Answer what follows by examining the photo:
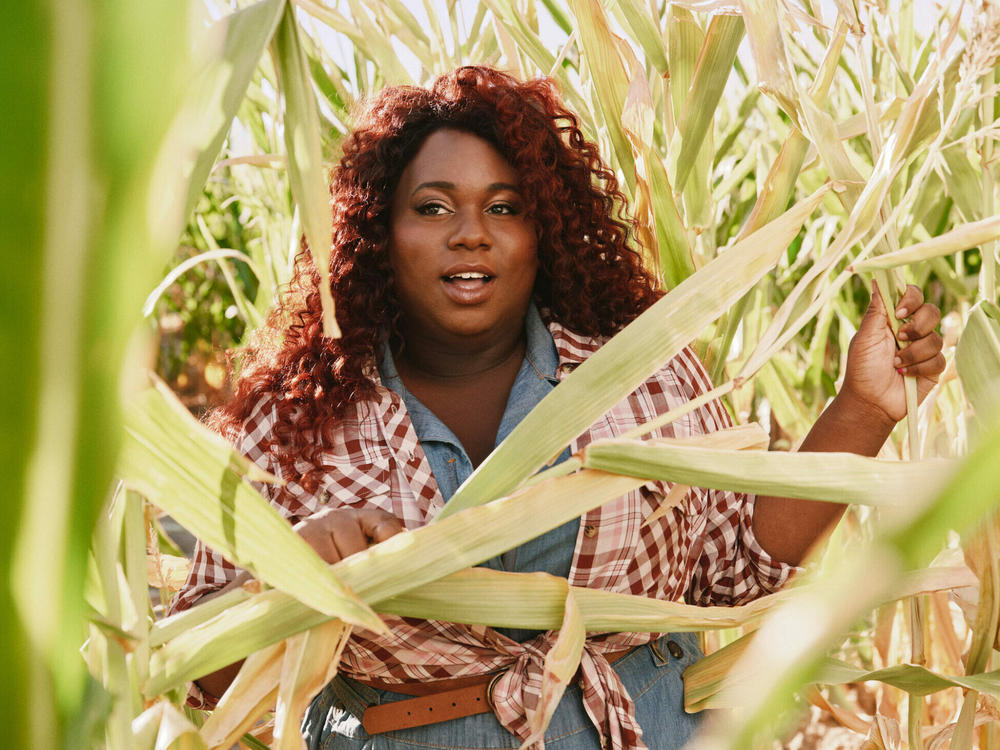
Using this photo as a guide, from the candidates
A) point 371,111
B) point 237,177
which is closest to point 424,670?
point 371,111

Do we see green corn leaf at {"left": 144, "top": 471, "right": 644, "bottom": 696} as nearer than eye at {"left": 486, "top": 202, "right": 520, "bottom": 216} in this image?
Yes

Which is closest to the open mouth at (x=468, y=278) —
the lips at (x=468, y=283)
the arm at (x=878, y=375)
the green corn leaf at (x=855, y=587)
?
the lips at (x=468, y=283)

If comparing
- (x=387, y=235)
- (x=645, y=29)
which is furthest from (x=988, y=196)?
(x=387, y=235)

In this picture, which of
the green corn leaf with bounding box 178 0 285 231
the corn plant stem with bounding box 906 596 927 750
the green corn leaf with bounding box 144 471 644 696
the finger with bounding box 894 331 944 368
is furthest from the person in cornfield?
the green corn leaf with bounding box 178 0 285 231

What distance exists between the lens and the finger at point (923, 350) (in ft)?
2.38

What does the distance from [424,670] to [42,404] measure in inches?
26.7

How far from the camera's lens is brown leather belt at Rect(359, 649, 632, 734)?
0.79m

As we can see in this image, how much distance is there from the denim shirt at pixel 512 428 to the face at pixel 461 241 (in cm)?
4

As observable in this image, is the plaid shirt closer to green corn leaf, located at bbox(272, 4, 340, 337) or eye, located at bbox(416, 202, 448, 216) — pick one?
eye, located at bbox(416, 202, 448, 216)

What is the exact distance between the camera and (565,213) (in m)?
1.02

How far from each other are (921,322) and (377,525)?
0.42 m

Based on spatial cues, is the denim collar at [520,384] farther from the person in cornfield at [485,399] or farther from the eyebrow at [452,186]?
the eyebrow at [452,186]

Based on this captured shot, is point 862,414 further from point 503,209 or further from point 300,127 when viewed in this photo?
point 300,127

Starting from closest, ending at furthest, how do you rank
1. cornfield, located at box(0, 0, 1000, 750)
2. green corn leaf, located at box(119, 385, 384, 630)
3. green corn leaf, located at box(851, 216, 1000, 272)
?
1. cornfield, located at box(0, 0, 1000, 750)
2. green corn leaf, located at box(119, 385, 384, 630)
3. green corn leaf, located at box(851, 216, 1000, 272)
